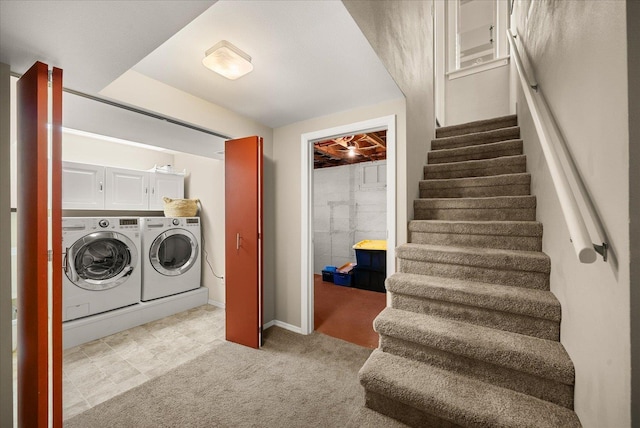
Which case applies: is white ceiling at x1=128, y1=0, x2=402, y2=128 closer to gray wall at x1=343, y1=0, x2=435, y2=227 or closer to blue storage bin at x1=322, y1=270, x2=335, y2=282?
gray wall at x1=343, y1=0, x2=435, y2=227

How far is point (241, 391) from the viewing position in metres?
1.86

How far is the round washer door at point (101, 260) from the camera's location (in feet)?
8.59

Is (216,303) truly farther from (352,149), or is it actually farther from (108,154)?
(352,149)

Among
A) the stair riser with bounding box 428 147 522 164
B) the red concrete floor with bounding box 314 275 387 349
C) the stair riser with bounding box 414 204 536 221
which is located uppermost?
the stair riser with bounding box 428 147 522 164

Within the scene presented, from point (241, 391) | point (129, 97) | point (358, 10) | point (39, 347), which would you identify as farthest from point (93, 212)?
point (358, 10)

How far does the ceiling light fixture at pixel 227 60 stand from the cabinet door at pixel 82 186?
2.51m

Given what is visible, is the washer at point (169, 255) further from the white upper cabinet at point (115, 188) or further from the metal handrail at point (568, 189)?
the metal handrail at point (568, 189)

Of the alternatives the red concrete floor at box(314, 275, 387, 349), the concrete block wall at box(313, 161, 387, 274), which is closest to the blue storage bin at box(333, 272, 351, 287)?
the red concrete floor at box(314, 275, 387, 349)

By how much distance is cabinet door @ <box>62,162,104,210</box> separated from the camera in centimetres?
291

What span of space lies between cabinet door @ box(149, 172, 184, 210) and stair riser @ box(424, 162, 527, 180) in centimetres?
353

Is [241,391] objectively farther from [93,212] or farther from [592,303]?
[93,212]

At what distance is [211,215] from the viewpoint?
3.77 metres

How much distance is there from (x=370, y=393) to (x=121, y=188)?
372 centimetres

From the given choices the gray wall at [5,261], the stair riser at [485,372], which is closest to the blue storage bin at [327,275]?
the stair riser at [485,372]
